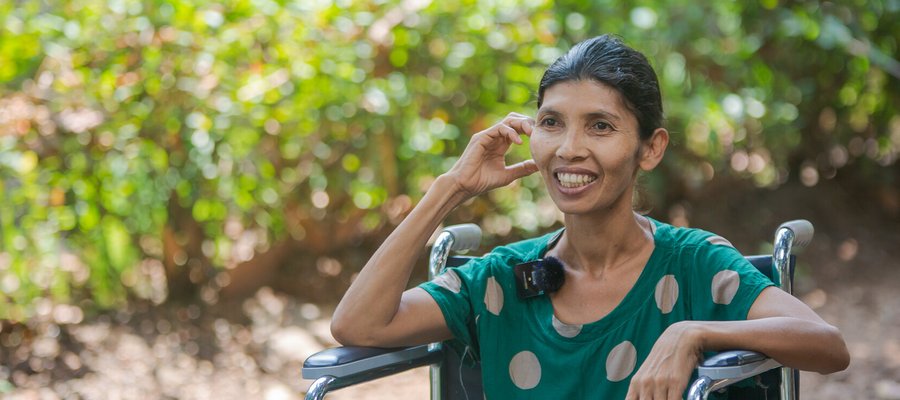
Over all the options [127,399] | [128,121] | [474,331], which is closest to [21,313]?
[127,399]

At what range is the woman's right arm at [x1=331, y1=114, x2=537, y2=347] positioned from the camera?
205 centimetres

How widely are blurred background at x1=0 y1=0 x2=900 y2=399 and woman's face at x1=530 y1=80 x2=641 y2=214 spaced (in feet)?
7.00

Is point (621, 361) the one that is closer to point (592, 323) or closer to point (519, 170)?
point (592, 323)

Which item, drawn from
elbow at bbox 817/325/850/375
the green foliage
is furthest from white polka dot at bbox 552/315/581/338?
the green foliage

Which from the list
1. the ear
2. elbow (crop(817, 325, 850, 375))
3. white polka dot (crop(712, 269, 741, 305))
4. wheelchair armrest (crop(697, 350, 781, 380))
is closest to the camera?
wheelchair armrest (crop(697, 350, 781, 380))

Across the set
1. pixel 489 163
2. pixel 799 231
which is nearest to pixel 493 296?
pixel 489 163

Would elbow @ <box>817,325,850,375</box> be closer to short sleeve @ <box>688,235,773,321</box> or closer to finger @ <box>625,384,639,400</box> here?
short sleeve @ <box>688,235,773,321</box>

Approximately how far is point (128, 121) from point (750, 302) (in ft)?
8.81

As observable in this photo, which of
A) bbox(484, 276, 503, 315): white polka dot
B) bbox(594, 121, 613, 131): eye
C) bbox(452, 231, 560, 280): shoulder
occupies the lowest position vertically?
bbox(484, 276, 503, 315): white polka dot

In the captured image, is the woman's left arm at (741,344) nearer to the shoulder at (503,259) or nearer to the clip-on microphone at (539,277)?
the clip-on microphone at (539,277)

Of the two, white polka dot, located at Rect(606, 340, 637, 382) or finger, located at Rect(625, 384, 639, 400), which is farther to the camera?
white polka dot, located at Rect(606, 340, 637, 382)

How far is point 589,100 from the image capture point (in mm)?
1986

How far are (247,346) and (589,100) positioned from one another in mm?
2611

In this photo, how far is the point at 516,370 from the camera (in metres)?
2.10
